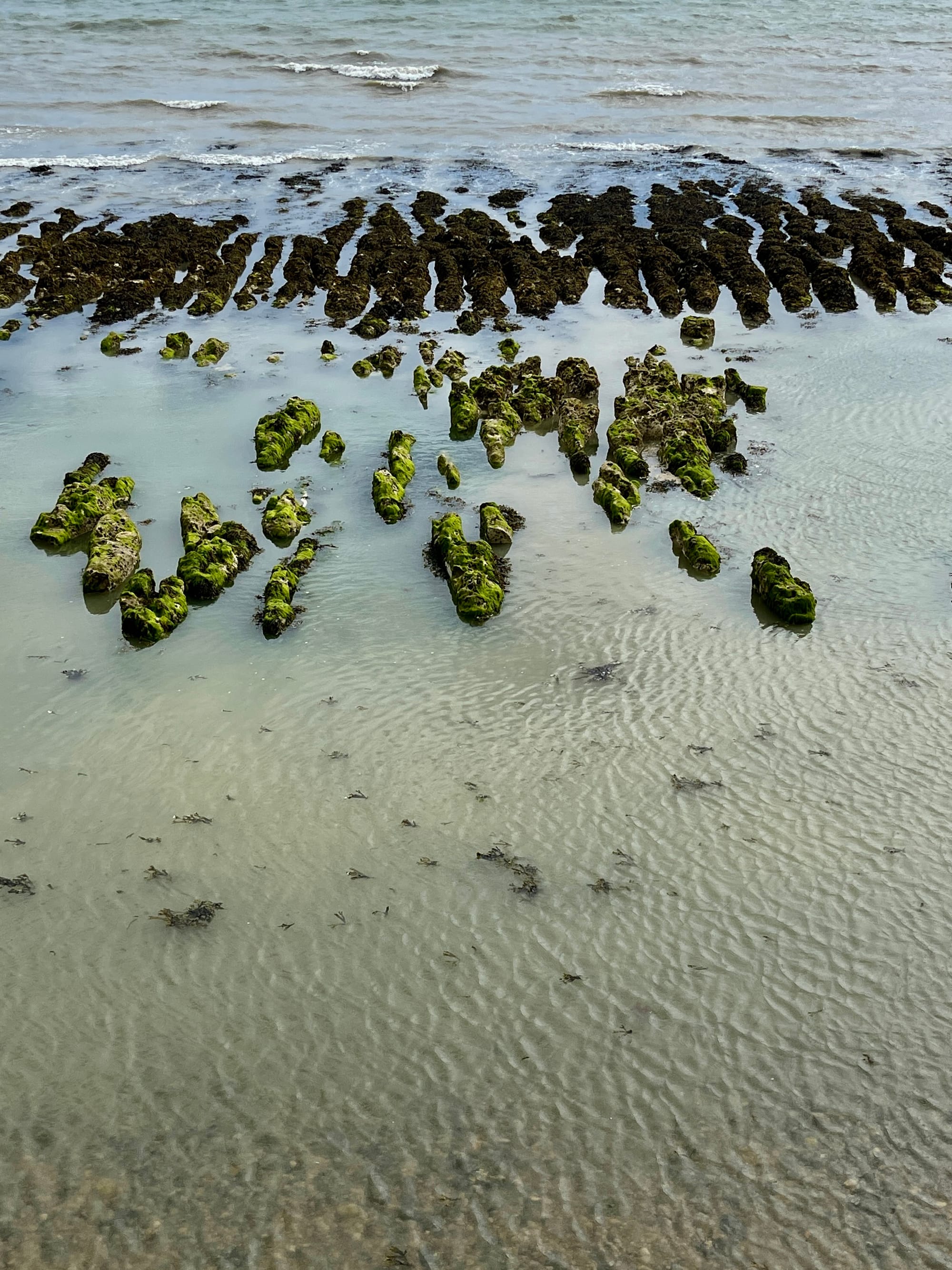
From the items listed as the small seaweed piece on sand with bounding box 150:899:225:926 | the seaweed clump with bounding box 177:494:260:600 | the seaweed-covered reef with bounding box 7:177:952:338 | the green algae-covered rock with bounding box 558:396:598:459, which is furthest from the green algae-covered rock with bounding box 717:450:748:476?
the small seaweed piece on sand with bounding box 150:899:225:926

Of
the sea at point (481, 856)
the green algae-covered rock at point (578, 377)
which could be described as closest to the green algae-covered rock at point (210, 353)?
the sea at point (481, 856)

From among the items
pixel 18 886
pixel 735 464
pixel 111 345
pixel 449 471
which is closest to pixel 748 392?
pixel 735 464

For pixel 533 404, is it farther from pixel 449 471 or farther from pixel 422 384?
pixel 449 471

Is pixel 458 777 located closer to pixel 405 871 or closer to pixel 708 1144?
pixel 405 871

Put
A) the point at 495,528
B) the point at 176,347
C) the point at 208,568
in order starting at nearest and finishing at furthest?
the point at 208,568 → the point at 495,528 → the point at 176,347

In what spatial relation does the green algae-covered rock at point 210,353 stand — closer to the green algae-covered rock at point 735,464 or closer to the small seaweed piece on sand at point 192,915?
the green algae-covered rock at point 735,464

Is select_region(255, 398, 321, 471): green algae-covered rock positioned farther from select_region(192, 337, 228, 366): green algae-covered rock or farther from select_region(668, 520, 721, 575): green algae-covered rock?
select_region(668, 520, 721, 575): green algae-covered rock
